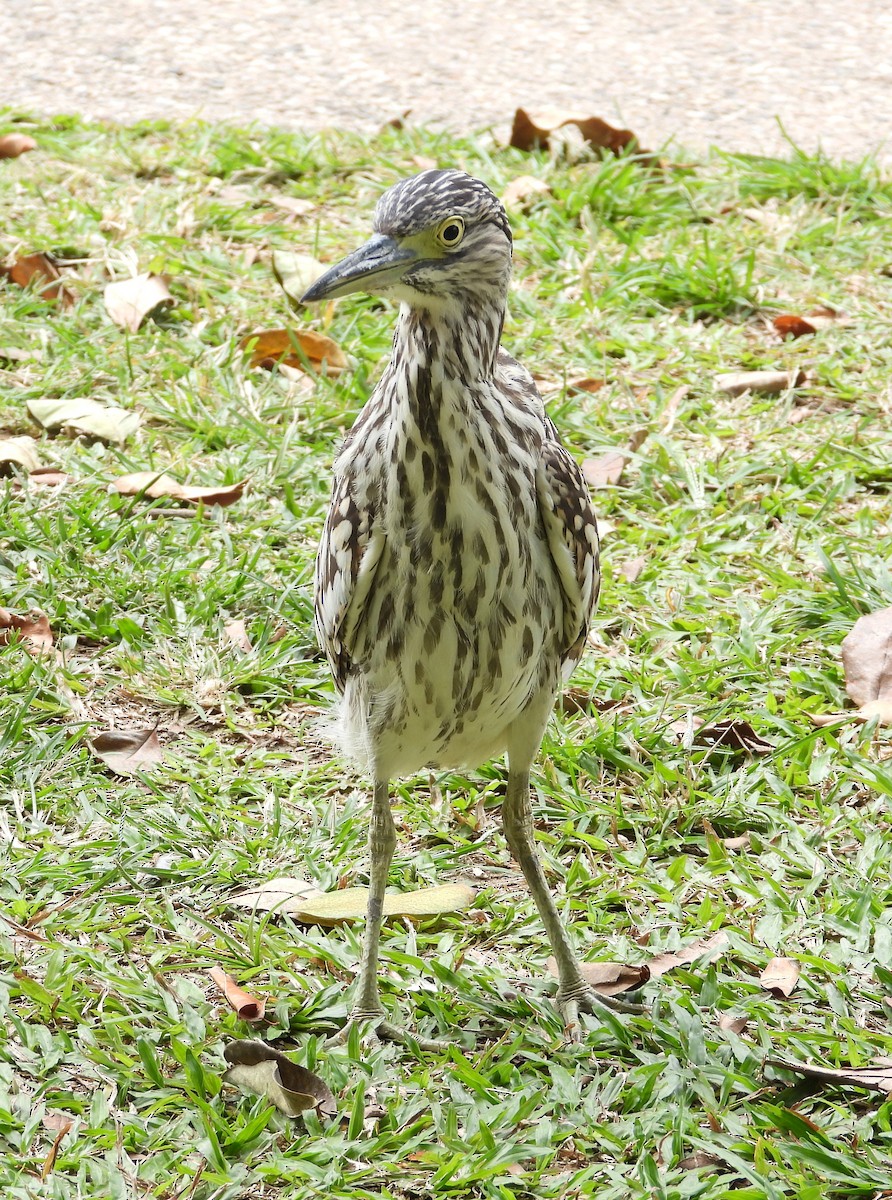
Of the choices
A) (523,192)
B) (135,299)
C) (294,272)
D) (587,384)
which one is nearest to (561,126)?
(523,192)

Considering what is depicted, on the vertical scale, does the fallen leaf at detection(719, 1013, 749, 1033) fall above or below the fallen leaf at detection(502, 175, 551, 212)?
below

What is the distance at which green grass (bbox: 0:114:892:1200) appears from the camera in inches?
130

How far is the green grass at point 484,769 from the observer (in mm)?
3297

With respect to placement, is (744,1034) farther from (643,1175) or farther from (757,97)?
(757,97)

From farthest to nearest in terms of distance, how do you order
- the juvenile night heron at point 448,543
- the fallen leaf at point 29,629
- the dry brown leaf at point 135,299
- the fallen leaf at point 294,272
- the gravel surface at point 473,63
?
the gravel surface at point 473,63 → the fallen leaf at point 294,272 → the dry brown leaf at point 135,299 → the fallen leaf at point 29,629 → the juvenile night heron at point 448,543

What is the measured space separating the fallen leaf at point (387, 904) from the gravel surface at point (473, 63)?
16.3 feet

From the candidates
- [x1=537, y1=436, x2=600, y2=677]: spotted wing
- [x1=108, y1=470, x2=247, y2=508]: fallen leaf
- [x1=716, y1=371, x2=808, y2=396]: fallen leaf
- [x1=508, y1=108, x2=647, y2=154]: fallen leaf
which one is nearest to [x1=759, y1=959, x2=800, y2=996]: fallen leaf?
[x1=537, y1=436, x2=600, y2=677]: spotted wing

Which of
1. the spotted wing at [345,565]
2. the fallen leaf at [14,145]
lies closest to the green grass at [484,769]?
the fallen leaf at [14,145]

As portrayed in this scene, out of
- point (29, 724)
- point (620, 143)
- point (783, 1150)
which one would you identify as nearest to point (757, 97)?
point (620, 143)

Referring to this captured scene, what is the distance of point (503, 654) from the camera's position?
3369 mm

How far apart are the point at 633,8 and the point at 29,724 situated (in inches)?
265

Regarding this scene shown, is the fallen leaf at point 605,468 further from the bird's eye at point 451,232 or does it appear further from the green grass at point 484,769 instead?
the bird's eye at point 451,232

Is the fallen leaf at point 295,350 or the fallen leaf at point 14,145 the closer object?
the fallen leaf at point 295,350

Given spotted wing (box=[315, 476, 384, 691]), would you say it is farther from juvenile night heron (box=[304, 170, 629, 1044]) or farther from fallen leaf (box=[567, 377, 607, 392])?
fallen leaf (box=[567, 377, 607, 392])
